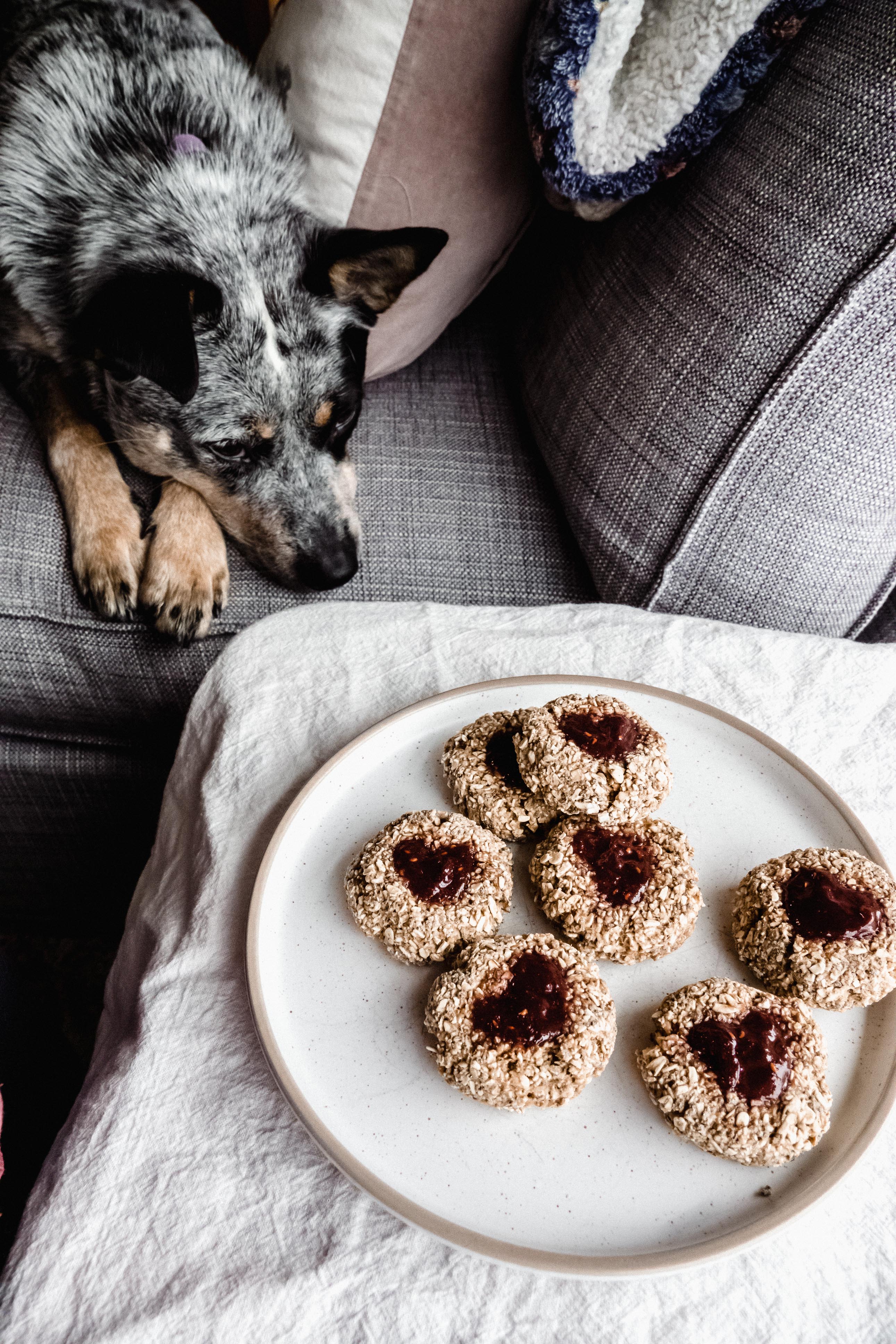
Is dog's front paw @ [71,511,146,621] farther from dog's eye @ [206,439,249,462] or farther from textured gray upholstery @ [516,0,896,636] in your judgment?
textured gray upholstery @ [516,0,896,636]

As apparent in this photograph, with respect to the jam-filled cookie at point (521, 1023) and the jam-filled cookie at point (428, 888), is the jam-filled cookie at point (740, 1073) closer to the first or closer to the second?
the jam-filled cookie at point (521, 1023)

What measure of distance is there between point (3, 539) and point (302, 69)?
877 millimetres

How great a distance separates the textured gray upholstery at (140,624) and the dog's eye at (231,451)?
151mm

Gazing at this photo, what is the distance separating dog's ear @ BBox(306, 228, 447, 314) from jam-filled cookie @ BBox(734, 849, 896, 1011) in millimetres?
1023

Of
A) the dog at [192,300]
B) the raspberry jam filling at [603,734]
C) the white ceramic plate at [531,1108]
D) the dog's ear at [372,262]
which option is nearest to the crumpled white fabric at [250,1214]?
the white ceramic plate at [531,1108]

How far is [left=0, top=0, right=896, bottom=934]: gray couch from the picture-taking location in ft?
3.30

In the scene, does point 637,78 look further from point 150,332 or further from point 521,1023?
point 521,1023

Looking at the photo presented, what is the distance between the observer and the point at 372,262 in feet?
4.31

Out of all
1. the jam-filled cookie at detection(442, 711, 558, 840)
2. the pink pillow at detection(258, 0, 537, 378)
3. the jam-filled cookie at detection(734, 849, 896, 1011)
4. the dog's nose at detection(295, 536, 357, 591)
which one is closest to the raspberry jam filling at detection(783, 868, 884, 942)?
the jam-filled cookie at detection(734, 849, 896, 1011)

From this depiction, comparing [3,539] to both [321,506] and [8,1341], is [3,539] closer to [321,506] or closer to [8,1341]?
[321,506]

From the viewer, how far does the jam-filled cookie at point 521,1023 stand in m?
0.62

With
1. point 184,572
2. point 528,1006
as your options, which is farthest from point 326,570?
point 528,1006

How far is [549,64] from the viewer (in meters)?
1.10

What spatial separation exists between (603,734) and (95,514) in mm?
885
